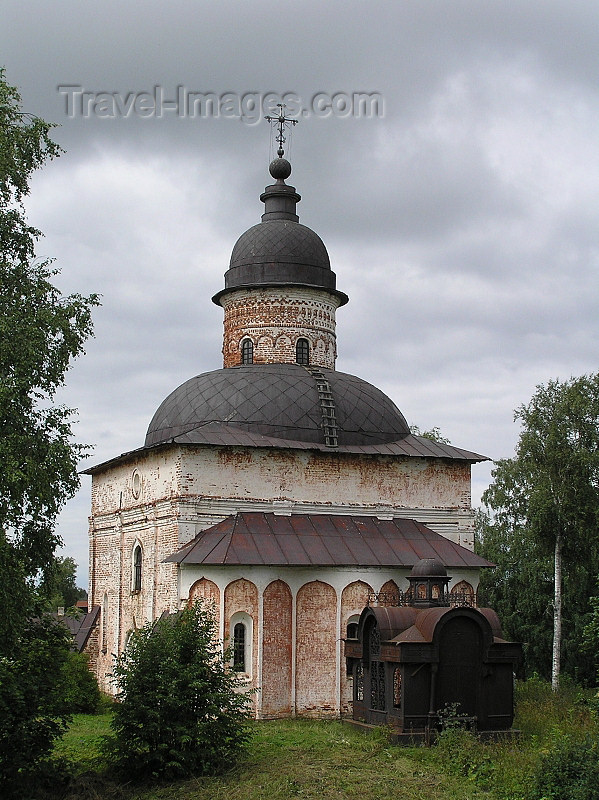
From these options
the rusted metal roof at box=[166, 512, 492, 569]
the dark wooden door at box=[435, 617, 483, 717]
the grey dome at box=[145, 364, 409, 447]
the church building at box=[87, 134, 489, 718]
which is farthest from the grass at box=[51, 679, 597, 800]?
Result: the grey dome at box=[145, 364, 409, 447]

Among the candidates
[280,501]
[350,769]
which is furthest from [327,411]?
[350,769]

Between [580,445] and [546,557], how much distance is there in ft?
11.6

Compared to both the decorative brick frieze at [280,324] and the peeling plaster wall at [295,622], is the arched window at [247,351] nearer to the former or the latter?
the decorative brick frieze at [280,324]

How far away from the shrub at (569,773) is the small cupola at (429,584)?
515 cm

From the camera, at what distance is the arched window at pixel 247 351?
2473 cm

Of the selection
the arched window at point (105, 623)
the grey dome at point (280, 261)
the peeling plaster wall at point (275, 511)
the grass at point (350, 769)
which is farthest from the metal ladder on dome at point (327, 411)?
the arched window at point (105, 623)

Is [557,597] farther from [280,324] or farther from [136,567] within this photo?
[136,567]

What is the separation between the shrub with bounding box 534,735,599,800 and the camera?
40.1ft

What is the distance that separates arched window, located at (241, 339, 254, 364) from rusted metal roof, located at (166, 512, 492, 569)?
5.25 m

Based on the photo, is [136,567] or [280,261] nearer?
[136,567]

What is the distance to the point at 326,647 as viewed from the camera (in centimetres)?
1962

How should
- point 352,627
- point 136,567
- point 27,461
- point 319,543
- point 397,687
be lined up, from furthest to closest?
point 136,567
point 319,543
point 352,627
point 397,687
point 27,461

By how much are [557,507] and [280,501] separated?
801cm

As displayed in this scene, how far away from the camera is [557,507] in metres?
24.9
